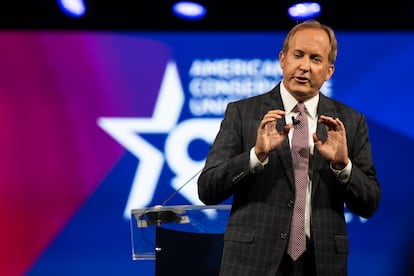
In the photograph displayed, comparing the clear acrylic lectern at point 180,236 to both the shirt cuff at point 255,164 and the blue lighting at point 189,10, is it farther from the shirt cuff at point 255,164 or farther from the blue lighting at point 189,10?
the blue lighting at point 189,10

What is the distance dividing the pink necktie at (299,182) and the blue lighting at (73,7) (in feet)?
10.3

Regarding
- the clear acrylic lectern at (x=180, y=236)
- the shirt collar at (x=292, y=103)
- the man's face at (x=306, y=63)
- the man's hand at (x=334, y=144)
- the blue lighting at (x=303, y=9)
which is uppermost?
the blue lighting at (x=303, y=9)

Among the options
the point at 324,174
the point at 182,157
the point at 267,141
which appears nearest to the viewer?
the point at 267,141

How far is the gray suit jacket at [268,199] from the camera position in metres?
2.13

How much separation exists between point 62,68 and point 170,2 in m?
0.89

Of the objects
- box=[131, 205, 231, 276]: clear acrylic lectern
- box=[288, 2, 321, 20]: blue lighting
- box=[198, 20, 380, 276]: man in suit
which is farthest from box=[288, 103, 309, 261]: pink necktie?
box=[288, 2, 321, 20]: blue lighting

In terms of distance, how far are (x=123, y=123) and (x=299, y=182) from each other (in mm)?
2889

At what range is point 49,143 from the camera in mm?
4973

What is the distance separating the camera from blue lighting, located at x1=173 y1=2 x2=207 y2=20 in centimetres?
504

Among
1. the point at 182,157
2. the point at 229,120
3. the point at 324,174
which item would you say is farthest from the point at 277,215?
the point at 182,157

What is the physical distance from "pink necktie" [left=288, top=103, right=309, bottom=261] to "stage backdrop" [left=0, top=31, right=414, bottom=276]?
2.72 m

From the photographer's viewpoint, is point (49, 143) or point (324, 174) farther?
point (49, 143)

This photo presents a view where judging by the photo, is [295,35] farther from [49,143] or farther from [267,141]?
[49,143]

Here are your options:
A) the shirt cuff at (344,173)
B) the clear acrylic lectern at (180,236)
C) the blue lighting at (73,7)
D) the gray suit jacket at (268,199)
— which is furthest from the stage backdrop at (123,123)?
the shirt cuff at (344,173)
